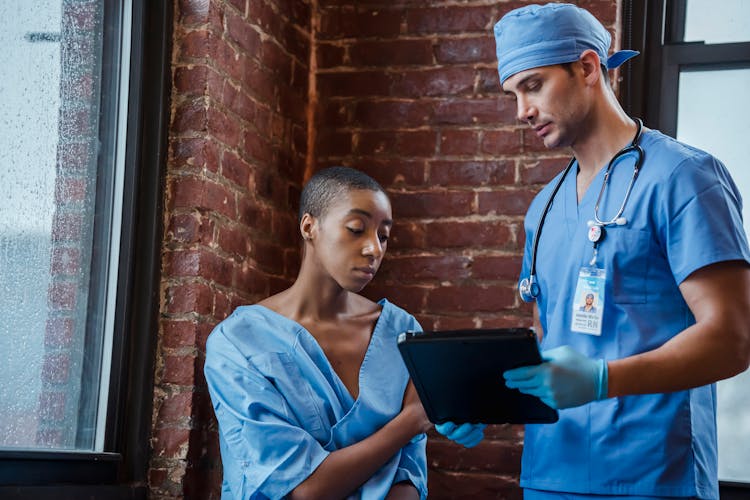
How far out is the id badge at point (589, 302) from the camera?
69.5 inches

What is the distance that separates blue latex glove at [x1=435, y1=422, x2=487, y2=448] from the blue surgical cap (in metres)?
0.66

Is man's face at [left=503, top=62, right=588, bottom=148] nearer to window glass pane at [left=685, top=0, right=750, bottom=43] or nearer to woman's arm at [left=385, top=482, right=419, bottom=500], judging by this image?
woman's arm at [left=385, top=482, right=419, bottom=500]

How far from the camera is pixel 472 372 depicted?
1.70 meters

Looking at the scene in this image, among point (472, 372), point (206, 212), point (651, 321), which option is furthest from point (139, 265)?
point (651, 321)

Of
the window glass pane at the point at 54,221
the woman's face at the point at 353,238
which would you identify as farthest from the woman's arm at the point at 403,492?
the window glass pane at the point at 54,221

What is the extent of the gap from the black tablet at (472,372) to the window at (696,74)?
1142mm

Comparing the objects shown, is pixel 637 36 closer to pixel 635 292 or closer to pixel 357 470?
pixel 635 292

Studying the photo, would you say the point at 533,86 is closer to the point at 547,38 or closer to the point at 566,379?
the point at 547,38

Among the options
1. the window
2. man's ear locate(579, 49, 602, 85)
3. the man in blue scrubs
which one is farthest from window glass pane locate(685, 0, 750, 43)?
man's ear locate(579, 49, 602, 85)

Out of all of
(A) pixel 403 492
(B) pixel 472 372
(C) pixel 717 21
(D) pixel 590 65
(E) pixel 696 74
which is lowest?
(A) pixel 403 492

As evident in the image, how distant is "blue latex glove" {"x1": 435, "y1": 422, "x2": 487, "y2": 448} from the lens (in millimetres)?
1910

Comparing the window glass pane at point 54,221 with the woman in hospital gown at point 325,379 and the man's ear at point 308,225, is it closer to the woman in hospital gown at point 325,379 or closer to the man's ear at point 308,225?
the woman in hospital gown at point 325,379

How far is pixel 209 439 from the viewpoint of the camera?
2.31m

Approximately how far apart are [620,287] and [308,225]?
0.73m
